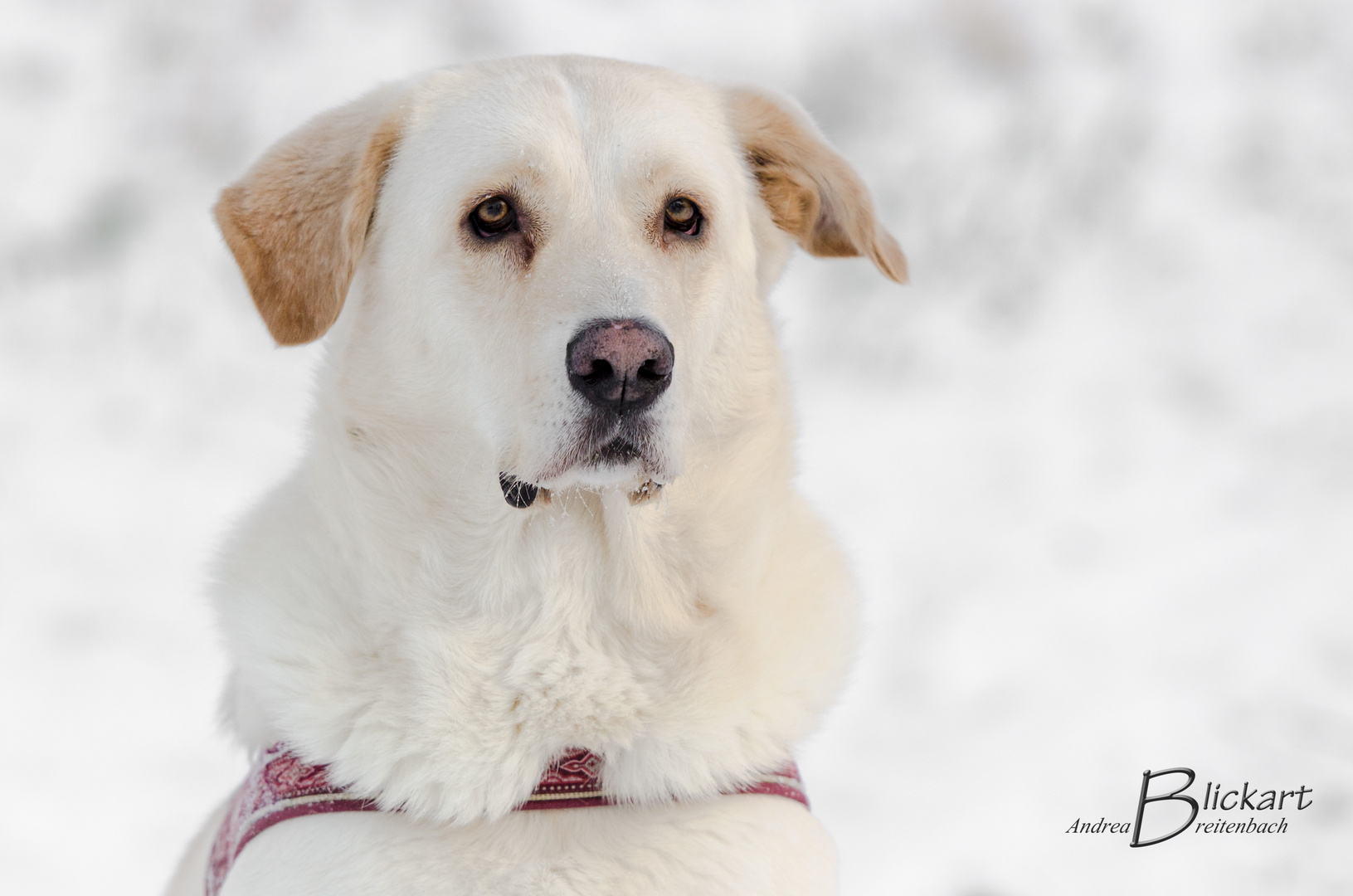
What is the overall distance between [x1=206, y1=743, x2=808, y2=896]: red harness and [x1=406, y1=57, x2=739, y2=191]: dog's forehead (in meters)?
1.25

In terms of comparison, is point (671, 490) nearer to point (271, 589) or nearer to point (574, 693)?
point (574, 693)

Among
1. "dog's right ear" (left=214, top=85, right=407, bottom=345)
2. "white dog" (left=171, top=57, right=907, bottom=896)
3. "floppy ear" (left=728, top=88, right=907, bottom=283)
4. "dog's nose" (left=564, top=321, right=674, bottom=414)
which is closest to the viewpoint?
"dog's nose" (left=564, top=321, right=674, bottom=414)

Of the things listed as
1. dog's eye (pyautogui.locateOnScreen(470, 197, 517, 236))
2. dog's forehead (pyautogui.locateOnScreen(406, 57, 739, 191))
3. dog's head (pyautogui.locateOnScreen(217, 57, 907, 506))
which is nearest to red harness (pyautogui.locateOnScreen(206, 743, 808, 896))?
dog's head (pyautogui.locateOnScreen(217, 57, 907, 506))

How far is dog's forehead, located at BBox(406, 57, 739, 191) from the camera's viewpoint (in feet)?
9.00

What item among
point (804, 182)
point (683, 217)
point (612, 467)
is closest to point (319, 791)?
point (612, 467)

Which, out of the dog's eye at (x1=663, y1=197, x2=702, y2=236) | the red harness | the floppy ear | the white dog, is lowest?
the red harness

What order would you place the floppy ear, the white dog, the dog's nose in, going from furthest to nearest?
the floppy ear → the white dog → the dog's nose

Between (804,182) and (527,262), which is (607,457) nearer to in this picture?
(527,262)

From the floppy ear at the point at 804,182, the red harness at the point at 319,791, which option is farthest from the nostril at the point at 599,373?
the floppy ear at the point at 804,182

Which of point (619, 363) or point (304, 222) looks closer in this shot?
point (619, 363)

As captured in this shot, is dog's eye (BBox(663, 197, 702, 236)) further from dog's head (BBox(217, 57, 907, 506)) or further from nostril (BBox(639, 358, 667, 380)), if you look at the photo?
nostril (BBox(639, 358, 667, 380))

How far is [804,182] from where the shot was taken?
3.11m

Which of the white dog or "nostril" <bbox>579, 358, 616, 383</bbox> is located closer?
"nostril" <bbox>579, 358, 616, 383</bbox>

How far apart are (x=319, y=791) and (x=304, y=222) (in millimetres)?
1191
